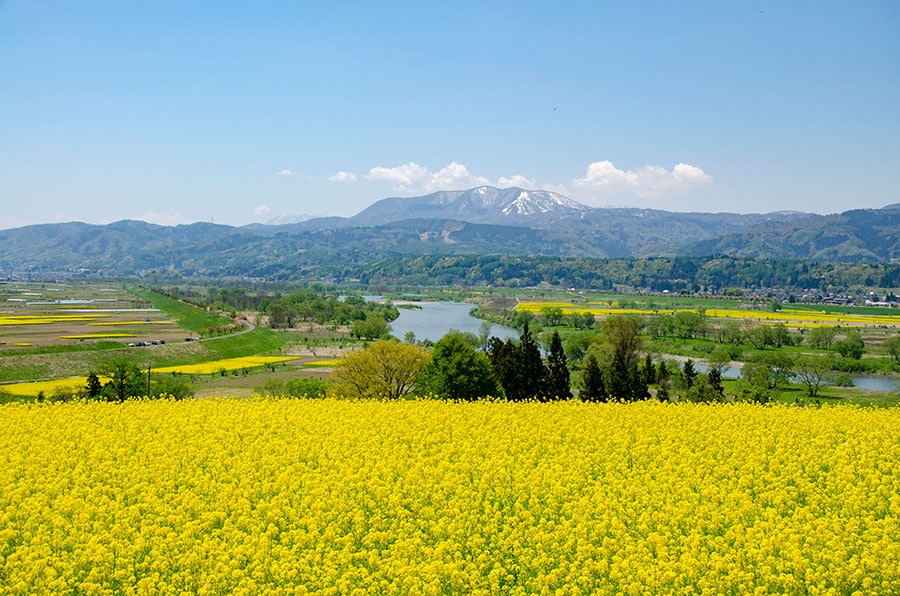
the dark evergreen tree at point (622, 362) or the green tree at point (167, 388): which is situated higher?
the green tree at point (167, 388)

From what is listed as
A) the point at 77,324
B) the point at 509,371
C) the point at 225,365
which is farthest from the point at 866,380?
the point at 77,324

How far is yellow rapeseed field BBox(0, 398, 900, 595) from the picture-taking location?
9547 mm

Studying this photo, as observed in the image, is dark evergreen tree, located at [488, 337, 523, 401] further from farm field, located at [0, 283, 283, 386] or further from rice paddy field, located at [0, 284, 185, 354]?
rice paddy field, located at [0, 284, 185, 354]

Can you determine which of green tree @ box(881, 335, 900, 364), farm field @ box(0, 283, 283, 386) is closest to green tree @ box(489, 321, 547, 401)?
farm field @ box(0, 283, 283, 386)

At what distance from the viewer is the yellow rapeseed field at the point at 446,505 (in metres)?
9.55

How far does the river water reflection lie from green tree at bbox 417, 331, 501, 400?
1850 inches

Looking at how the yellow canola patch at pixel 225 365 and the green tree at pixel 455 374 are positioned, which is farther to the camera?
the yellow canola patch at pixel 225 365

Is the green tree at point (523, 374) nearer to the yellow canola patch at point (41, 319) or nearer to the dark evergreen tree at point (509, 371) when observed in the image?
the dark evergreen tree at point (509, 371)

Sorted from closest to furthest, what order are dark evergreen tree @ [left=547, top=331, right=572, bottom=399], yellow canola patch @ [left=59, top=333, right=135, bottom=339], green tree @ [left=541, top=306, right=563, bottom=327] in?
dark evergreen tree @ [left=547, top=331, right=572, bottom=399], yellow canola patch @ [left=59, top=333, right=135, bottom=339], green tree @ [left=541, top=306, right=563, bottom=327]

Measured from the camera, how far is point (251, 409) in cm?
2133

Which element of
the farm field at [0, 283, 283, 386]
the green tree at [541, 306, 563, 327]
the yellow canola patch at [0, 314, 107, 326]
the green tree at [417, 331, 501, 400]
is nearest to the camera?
the green tree at [417, 331, 501, 400]

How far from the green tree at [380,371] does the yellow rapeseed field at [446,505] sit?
2175 cm

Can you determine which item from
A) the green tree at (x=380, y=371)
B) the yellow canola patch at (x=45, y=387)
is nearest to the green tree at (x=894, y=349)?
the green tree at (x=380, y=371)

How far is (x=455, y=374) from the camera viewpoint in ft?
131
